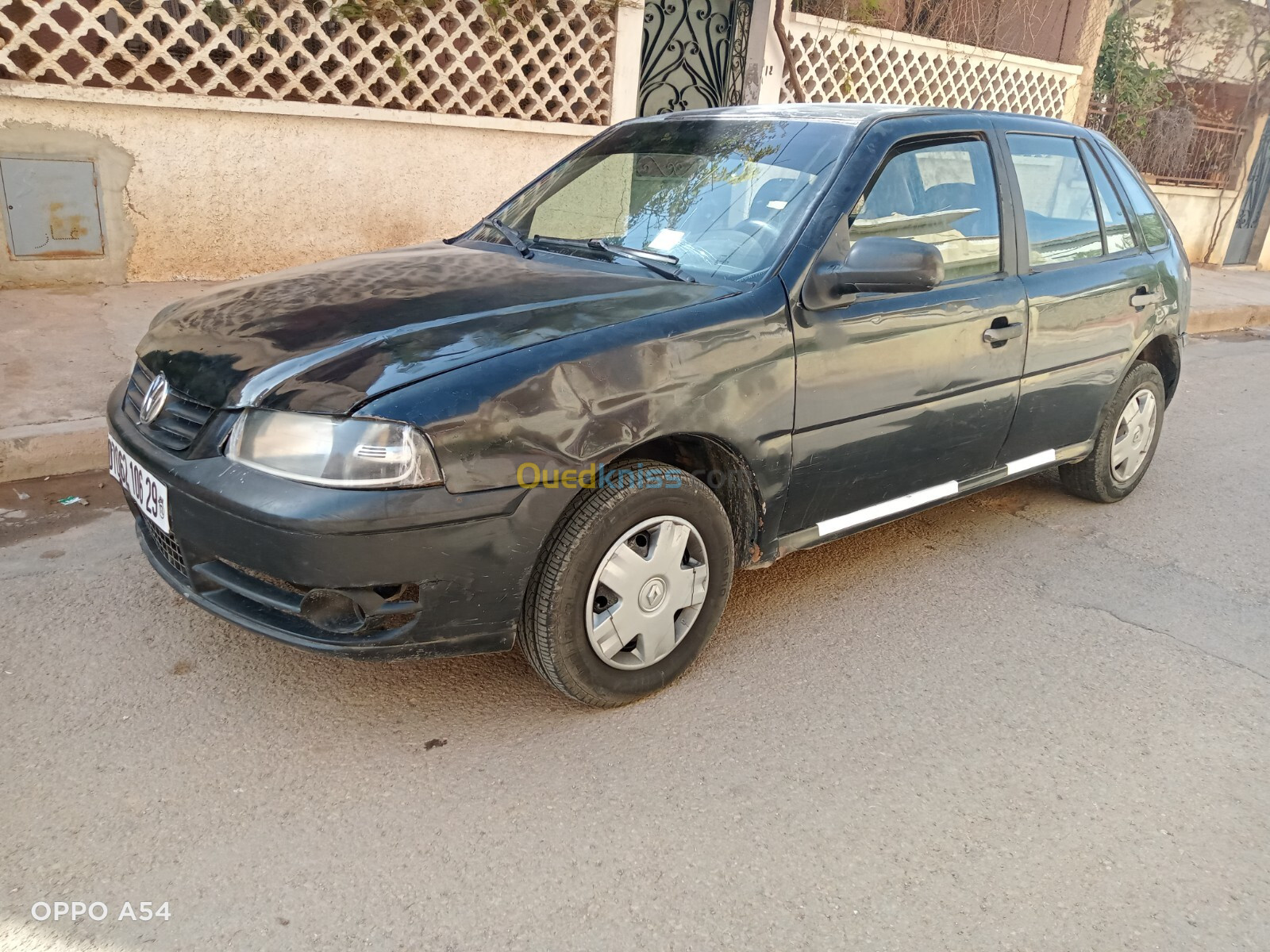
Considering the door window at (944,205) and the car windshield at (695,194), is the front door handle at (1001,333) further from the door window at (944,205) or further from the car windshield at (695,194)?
the car windshield at (695,194)

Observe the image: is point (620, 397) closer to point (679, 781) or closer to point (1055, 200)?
point (679, 781)

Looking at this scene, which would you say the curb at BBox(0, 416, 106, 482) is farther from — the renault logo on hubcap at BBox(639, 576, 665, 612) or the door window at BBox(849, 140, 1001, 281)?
the door window at BBox(849, 140, 1001, 281)

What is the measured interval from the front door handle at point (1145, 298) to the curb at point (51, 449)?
4.55m

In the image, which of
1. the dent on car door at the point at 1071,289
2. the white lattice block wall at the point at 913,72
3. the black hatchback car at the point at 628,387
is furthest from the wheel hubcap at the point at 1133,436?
the white lattice block wall at the point at 913,72

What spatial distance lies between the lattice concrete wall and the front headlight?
5454mm

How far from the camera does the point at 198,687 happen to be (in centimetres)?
288

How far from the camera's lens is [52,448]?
4.41 meters

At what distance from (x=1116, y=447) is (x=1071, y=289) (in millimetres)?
1044

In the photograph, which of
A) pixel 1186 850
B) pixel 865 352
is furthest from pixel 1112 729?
pixel 865 352

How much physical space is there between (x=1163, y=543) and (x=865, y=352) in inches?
82.2

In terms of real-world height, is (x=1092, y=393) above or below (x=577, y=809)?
above

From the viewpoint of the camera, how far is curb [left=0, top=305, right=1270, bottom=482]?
4340 millimetres

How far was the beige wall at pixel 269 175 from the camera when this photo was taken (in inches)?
264

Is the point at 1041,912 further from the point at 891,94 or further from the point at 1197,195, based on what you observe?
the point at 1197,195
